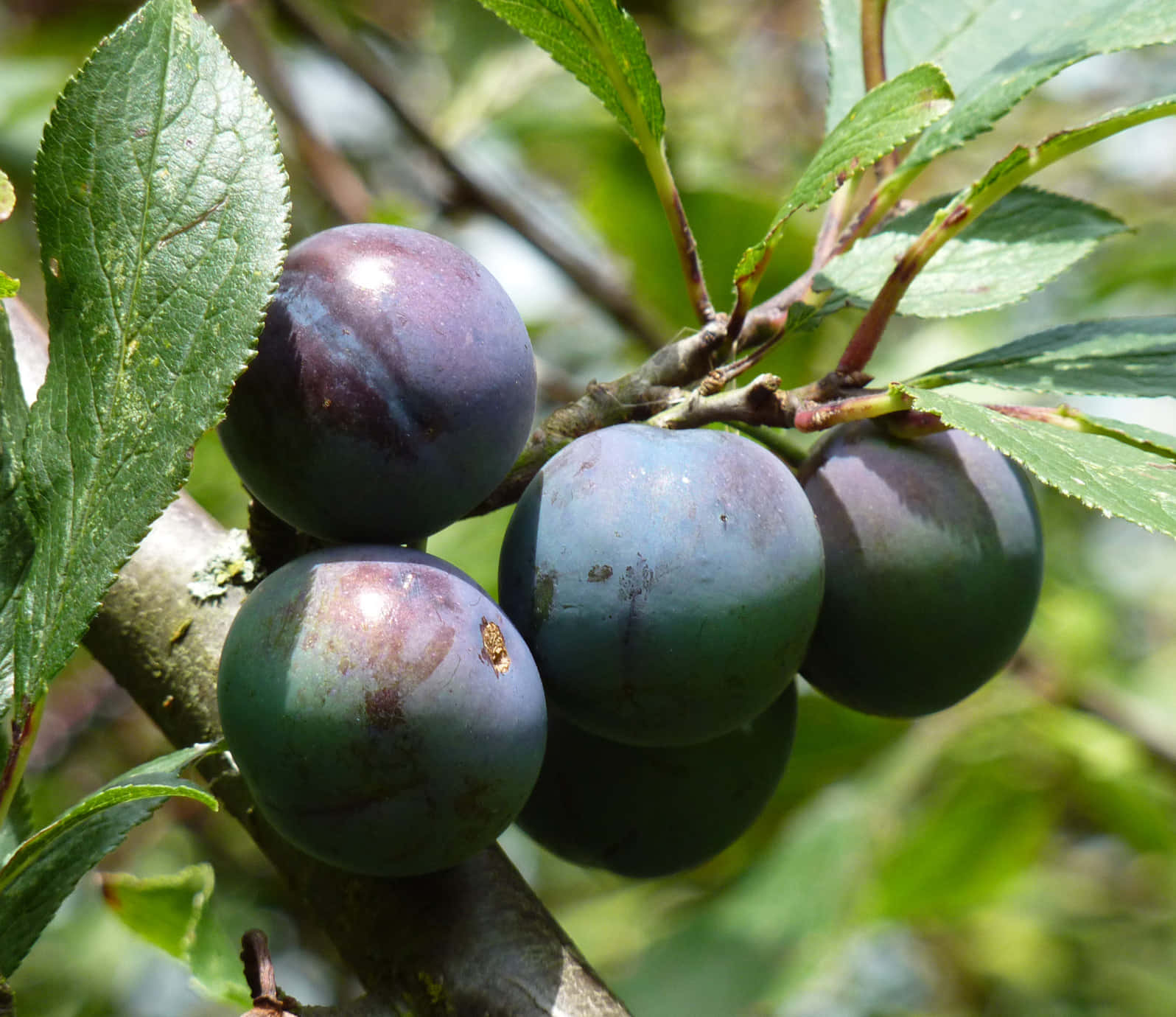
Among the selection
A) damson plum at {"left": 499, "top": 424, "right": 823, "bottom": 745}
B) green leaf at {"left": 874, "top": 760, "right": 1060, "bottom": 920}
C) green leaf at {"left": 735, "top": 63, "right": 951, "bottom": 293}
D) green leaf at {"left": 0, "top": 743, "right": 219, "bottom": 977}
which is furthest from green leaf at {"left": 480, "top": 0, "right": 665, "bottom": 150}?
green leaf at {"left": 874, "top": 760, "right": 1060, "bottom": 920}

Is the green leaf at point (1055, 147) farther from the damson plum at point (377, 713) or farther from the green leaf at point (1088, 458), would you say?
the damson plum at point (377, 713)

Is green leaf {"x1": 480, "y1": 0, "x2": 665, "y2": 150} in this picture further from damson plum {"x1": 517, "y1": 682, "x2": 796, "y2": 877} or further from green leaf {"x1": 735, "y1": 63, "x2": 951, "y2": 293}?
damson plum {"x1": 517, "y1": 682, "x2": 796, "y2": 877}

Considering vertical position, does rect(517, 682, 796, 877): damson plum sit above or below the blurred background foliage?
above

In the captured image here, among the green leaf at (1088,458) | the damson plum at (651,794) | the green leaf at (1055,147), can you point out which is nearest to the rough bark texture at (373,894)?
the damson plum at (651,794)

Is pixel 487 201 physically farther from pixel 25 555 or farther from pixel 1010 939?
pixel 1010 939

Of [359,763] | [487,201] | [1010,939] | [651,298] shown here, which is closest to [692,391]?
[359,763]
